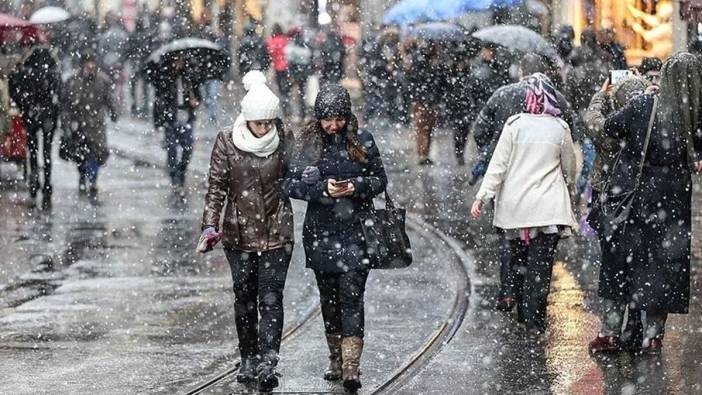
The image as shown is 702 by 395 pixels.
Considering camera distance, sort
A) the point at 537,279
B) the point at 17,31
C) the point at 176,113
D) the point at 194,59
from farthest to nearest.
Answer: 1. the point at 17,31
2. the point at 194,59
3. the point at 176,113
4. the point at 537,279

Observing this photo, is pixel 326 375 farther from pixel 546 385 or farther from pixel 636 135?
pixel 636 135

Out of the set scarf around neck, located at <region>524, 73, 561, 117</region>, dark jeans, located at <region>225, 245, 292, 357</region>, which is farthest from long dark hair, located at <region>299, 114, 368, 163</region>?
scarf around neck, located at <region>524, 73, 561, 117</region>

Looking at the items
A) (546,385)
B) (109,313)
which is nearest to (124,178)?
(109,313)

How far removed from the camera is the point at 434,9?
28906 millimetres

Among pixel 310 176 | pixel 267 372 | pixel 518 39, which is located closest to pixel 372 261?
pixel 310 176

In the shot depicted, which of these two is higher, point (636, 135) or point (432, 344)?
point (636, 135)

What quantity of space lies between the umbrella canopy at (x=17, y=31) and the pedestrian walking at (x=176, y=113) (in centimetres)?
171

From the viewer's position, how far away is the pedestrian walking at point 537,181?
10.7 m

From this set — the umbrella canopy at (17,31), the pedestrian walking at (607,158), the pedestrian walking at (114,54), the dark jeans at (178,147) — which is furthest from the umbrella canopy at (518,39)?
the pedestrian walking at (114,54)

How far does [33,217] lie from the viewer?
1742 cm

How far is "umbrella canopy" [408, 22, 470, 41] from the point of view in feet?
87.0

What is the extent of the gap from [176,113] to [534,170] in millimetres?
9747

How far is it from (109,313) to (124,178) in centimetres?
981

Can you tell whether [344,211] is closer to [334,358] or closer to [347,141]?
[347,141]
